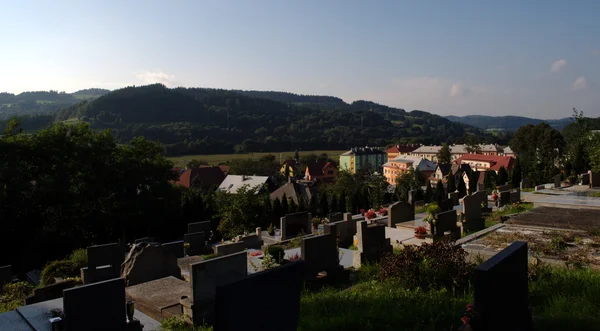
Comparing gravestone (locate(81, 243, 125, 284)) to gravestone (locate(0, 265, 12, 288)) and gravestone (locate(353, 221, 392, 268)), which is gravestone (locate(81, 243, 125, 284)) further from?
gravestone (locate(353, 221, 392, 268))

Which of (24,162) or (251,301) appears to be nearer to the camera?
(251,301)

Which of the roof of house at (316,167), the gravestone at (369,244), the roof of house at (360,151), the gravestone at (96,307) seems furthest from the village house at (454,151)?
the gravestone at (96,307)

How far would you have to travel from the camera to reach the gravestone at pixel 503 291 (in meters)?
4.67

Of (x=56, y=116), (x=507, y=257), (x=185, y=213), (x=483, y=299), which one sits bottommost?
(x=185, y=213)

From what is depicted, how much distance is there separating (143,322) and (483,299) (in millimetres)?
5909

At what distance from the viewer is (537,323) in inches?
217

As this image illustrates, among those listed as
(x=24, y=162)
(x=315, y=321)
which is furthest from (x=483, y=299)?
(x=24, y=162)

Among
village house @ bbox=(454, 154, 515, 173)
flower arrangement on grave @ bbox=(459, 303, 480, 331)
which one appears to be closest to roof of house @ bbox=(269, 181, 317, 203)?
flower arrangement on grave @ bbox=(459, 303, 480, 331)

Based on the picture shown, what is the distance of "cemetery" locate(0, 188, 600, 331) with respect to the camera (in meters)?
4.69

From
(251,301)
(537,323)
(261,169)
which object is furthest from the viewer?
(261,169)

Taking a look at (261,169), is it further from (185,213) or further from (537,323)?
(537,323)

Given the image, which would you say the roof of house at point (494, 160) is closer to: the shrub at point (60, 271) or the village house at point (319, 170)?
the village house at point (319, 170)

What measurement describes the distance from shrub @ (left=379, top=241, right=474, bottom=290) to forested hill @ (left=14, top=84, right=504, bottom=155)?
95989mm

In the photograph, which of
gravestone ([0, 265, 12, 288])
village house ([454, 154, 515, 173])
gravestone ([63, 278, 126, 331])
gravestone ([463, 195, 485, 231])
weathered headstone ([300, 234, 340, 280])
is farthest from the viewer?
village house ([454, 154, 515, 173])
